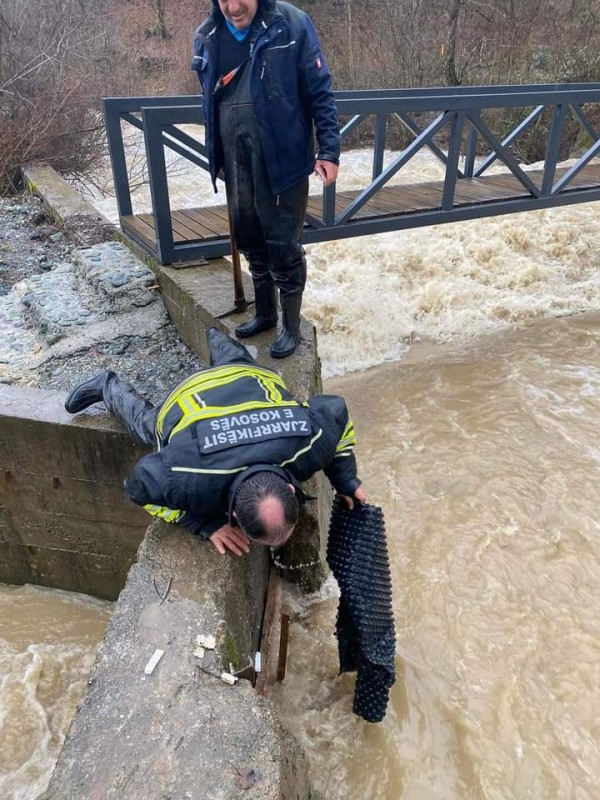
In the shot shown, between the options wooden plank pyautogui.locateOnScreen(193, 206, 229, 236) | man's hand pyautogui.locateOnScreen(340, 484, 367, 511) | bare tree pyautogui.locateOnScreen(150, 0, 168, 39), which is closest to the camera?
man's hand pyautogui.locateOnScreen(340, 484, 367, 511)

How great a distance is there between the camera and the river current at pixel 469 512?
3.25m

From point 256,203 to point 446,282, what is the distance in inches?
202

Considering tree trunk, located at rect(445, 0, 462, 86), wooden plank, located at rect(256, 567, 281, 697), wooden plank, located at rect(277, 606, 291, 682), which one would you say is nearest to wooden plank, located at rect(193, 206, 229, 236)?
wooden plank, located at rect(256, 567, 281, 697)

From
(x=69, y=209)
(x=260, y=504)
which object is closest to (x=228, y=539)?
(x=260, y=504)

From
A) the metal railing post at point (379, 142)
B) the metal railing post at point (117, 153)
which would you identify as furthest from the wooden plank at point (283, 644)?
the metal railing post at point (379, 142)

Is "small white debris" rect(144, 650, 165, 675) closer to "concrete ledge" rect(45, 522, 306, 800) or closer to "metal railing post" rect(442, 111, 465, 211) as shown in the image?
"concrete ledge" rect(45, 522, 306, 800)

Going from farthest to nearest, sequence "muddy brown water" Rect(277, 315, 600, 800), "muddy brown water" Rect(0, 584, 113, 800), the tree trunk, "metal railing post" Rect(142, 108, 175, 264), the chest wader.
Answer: the tree trunk → "metal railing post" Rect(142, 108, 175, 264) → "muddy brown water" Rect(0, 584, 113, 800) → the chest wader → "muddy brown water" Rect(277, 315, 600, 800)

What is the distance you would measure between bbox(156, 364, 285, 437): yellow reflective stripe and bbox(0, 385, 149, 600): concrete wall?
2.59ft

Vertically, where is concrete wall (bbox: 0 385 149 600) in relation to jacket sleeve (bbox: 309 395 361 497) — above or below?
below

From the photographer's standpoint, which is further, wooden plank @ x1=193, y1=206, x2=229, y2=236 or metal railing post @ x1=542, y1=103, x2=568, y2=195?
metal railing post @ x1=542, y1=103, x2=568, y2=195

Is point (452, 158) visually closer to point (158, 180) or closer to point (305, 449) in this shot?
point (158, 180)

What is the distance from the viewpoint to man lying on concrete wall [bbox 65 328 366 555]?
8.12ft

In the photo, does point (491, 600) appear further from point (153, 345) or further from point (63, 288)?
point (63, 288)

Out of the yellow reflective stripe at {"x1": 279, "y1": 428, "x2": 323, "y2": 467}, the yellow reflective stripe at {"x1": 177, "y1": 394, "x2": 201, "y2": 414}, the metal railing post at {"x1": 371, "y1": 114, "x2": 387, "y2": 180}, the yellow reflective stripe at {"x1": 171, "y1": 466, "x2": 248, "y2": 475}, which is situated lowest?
the yellow reflective stripe at {"x1": 279, "y1": 428, "x2": 323, "y2": 467}
